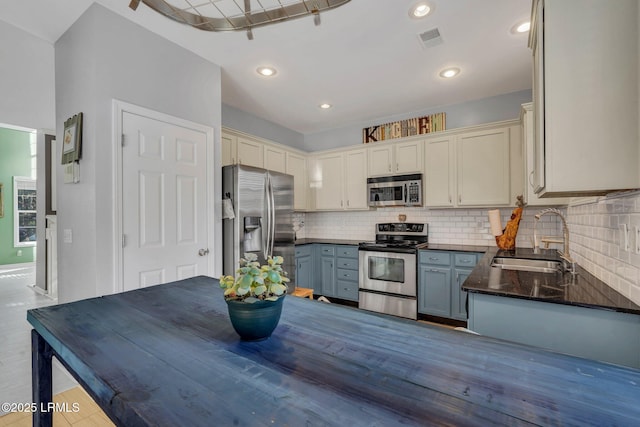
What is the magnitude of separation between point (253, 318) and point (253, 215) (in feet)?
7.13

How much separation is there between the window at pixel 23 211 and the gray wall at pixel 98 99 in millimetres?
6442

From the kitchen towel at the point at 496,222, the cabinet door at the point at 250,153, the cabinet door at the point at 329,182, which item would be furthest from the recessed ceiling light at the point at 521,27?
the cabinet door at the point at 250,153

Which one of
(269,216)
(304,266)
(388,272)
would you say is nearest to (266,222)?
(269,216)

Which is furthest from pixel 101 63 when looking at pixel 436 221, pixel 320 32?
pixel 436 221

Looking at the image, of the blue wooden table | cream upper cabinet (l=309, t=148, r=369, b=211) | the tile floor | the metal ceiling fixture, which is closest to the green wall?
the tile floor

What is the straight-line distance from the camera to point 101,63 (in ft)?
6.68

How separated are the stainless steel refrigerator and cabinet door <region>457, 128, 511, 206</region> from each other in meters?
2.14

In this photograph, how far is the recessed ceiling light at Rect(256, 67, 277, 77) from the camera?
9.44 feet

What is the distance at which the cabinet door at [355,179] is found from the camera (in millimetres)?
4312

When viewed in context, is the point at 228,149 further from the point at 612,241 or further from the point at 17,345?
the point at 612,241

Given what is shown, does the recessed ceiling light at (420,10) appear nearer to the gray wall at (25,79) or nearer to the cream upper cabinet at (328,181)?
the cream upper cabinet at (328,181)

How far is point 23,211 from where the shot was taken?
695 centimetres

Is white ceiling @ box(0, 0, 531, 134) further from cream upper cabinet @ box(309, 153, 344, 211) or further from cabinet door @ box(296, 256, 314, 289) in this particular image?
cabinet door @ box(296, 256, 314, 289)

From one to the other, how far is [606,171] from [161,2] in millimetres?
1854
